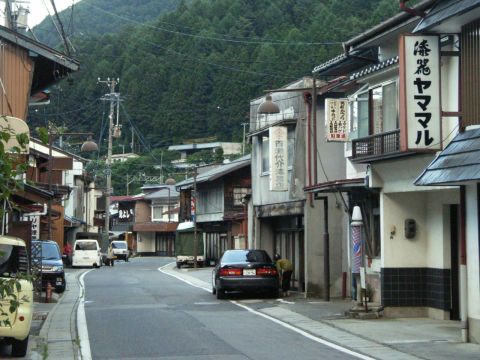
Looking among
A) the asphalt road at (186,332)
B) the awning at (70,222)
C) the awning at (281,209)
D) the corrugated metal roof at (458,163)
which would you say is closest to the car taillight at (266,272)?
the asphalt road at (186,332)

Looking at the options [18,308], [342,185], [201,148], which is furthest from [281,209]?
[201,148]

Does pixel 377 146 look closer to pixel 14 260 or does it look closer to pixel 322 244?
Result: pixel 322 244

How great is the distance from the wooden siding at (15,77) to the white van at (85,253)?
118 ft

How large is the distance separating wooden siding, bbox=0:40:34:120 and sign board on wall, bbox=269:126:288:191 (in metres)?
9.45

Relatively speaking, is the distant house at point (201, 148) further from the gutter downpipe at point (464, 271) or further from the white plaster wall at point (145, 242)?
the gutter downpipe at point (464, 271)

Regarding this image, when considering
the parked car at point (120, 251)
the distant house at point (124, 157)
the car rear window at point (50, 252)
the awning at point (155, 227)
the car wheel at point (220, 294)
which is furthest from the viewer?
the distant house at point (124, 157)

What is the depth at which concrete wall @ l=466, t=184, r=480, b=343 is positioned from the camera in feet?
47.1

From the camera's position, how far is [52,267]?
94.0 ft

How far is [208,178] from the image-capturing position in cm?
5506

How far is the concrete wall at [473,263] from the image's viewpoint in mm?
14344

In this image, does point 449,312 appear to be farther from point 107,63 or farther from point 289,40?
point 107,63

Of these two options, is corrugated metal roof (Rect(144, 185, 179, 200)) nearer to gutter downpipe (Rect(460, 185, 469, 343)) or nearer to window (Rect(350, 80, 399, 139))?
window (Rect(350, 80, 399, 139))

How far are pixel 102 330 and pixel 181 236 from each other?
42500 mm

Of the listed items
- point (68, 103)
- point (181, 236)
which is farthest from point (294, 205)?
point (68, 103)
